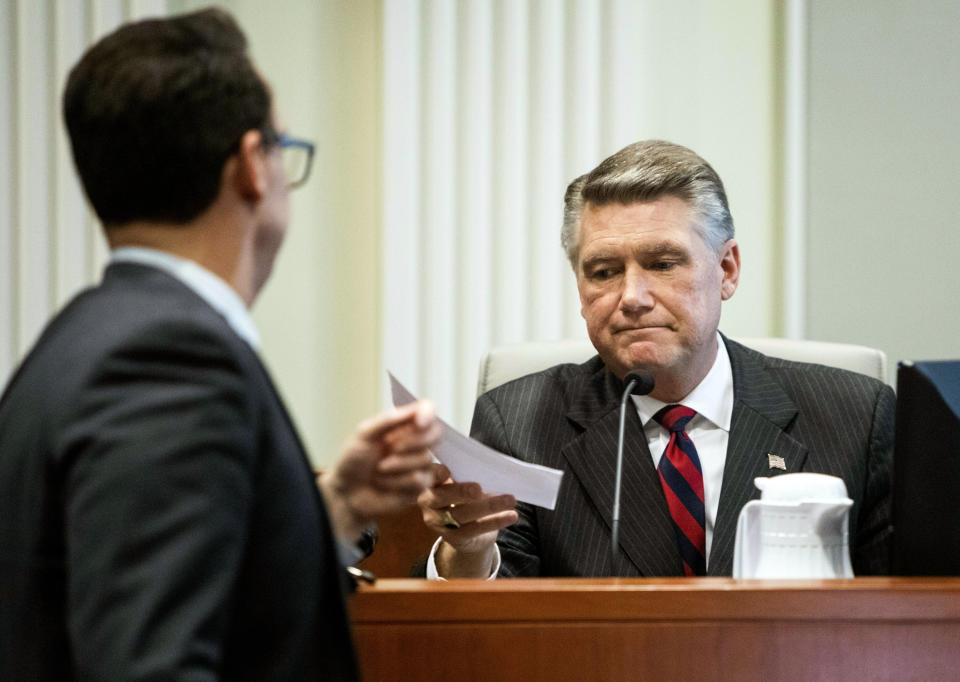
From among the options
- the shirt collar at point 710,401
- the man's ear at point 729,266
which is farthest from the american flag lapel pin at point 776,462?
the man's ear at point 729,266

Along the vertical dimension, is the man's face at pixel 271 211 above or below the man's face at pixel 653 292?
above

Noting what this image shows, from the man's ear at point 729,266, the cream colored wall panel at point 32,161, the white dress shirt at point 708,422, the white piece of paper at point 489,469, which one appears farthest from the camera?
the cream colored wall panel at point 32,161

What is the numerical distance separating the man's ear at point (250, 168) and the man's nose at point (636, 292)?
1.16m

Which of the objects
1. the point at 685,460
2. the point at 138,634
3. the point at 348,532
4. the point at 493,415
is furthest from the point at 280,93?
the point at 138,634

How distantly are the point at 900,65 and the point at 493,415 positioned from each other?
167 cm

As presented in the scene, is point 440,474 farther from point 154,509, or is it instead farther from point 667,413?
point 154,509

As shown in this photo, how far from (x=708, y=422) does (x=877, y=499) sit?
33 cm

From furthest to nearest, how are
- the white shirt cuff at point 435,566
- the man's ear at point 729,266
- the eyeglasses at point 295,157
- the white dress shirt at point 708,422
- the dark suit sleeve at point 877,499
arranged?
1. the man's ear at point 729,266
2. the white dress shirt at point 708,422
3. the dark suit sleeve at point 877,499
4. the white shirt cuff at point 435,566
5. the eyeglasses at point 295,157

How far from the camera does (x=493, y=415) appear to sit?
2.15m

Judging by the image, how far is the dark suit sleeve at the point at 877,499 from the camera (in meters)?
1.87

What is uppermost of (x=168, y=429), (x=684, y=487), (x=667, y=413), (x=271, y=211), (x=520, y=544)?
(x=271, y=211)

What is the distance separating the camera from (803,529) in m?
1.44

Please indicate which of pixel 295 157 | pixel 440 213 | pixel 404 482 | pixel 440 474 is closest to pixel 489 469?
pixel 440 474

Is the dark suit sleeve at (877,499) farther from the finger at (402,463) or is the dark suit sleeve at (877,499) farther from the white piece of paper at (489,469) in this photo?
the finger at (402,463)
